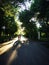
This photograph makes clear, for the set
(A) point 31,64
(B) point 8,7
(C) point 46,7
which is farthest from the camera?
(C) point 46,7

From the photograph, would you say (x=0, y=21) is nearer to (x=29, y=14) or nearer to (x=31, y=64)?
(x=29, y=14)

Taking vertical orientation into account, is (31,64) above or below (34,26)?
below

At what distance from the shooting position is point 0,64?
46.5 ft

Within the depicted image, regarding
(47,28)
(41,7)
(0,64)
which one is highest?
(41,7)

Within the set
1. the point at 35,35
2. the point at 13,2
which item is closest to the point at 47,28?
the point at 35,35

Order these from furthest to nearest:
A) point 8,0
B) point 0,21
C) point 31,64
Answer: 1. point 0,21
2. point 8,0
3. point 31,64

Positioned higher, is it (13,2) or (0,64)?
(13,2)

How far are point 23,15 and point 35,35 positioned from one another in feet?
75.4

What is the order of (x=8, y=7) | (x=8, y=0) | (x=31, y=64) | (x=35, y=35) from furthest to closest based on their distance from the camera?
(x=35, y=35) → (x=8, y=7) → (x=8, y=0) → (x=31, y=64)

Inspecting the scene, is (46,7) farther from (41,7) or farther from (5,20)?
(5,20)

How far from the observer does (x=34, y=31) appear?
84938 mm

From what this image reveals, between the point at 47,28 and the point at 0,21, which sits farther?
the point at 47,28

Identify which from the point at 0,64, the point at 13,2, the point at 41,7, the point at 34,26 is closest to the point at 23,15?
the point at 41,7

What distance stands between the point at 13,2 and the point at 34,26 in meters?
56.8
